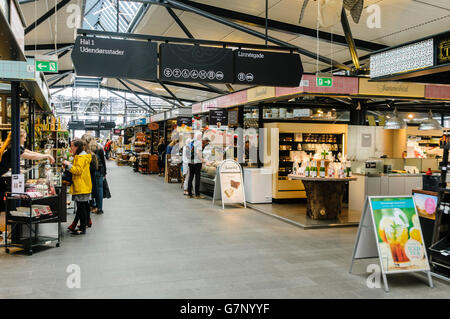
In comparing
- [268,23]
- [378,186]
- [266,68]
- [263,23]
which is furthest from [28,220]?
[378,186]

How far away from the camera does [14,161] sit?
5.80m

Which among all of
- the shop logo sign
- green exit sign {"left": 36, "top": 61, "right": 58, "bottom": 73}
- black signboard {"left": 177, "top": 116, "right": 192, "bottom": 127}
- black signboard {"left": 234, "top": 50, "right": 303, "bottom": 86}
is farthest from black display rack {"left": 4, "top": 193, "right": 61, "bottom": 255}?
black signboard {"left": 177, "top": 116, "right": 192, "bottom": 127}

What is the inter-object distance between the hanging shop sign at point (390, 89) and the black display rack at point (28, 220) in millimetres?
6210

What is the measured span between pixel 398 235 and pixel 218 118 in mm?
7509

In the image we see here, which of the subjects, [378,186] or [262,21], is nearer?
[378,186]

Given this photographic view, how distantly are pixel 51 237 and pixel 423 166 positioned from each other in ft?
30.5

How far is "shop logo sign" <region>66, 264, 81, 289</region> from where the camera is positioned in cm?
412

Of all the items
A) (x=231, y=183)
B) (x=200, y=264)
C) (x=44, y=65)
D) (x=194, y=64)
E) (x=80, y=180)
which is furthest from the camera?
(x=231, y=183)

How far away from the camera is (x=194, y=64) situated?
6.52 m

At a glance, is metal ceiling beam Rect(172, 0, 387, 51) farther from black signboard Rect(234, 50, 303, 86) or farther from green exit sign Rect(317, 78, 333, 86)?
black signboard Rect(234, 50, 303, 86)

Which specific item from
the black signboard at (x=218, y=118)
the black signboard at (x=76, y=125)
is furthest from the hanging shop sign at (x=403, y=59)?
the black signboard at (x=76, y=125)

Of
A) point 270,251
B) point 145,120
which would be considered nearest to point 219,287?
point 270,251

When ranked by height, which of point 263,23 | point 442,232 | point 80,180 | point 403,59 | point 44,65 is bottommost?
point 442,232

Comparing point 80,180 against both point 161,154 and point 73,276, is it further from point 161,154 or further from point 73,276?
point 161,154
